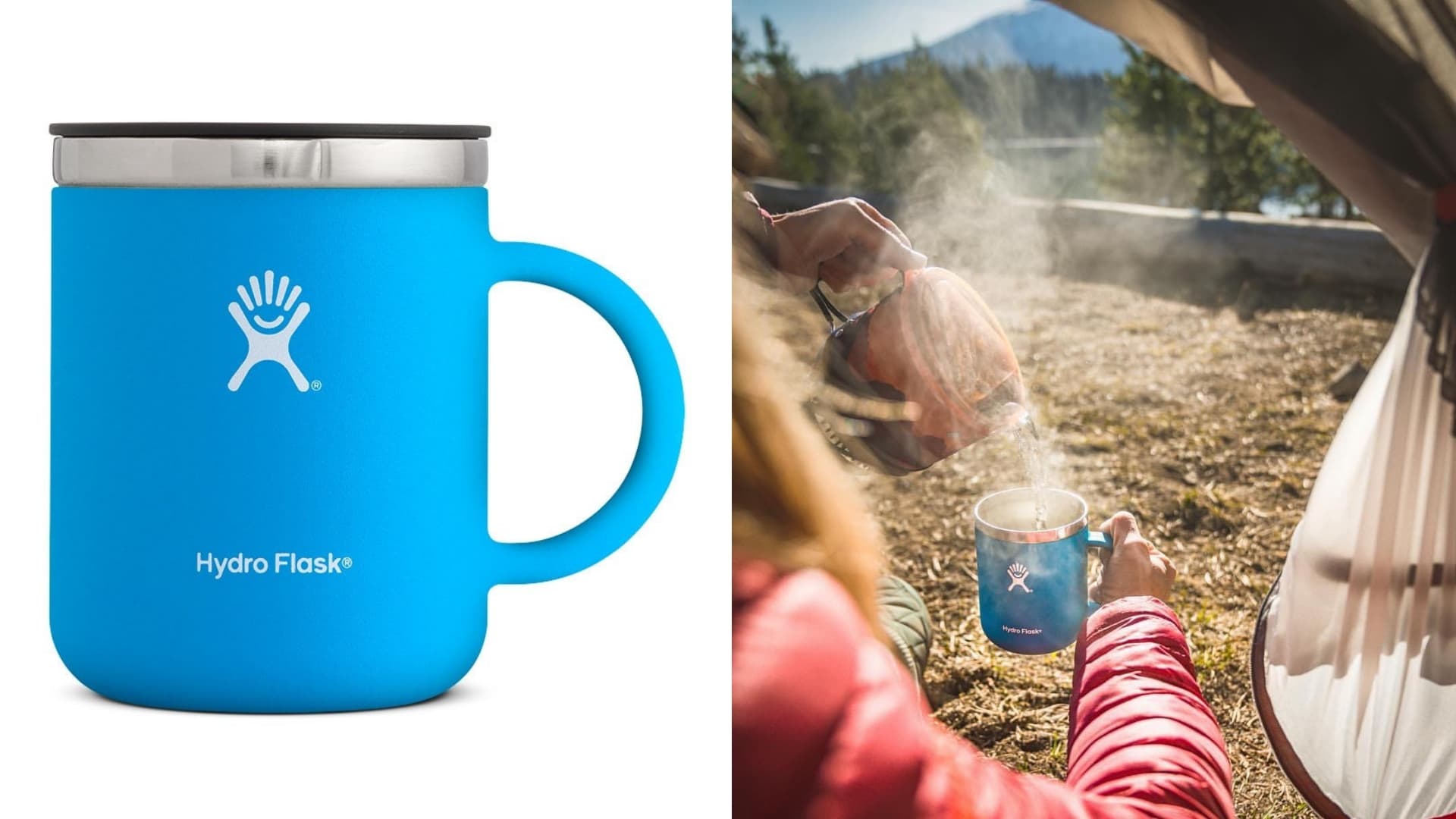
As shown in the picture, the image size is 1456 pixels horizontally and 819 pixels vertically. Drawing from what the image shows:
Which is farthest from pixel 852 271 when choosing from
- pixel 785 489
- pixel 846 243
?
pixel 785 489

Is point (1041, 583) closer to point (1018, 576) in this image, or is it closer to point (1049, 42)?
point (1018, 576)

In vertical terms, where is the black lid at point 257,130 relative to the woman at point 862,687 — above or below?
above

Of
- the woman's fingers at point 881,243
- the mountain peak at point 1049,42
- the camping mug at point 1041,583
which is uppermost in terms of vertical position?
the mountain peak at point 1049,42

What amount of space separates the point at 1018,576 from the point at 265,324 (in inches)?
19.4

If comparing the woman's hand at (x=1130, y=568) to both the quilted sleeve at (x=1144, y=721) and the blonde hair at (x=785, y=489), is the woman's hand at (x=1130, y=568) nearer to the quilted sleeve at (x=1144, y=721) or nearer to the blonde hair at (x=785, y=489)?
the quilted sleeve at (x=1144, y=721)

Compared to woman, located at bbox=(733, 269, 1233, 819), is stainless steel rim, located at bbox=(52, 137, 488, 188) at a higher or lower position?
higher

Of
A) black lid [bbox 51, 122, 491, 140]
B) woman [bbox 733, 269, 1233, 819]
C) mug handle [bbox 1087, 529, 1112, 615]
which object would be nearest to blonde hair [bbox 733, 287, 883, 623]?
woman [bbox 733, 269, 1233, 819]

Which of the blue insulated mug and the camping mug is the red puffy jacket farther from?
the blue insulated mug

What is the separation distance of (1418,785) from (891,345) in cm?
42

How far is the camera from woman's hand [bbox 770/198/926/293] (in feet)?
3.54

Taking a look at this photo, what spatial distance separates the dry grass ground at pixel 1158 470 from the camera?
1.06 meters

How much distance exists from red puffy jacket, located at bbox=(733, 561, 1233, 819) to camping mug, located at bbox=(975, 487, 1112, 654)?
0.06 ft

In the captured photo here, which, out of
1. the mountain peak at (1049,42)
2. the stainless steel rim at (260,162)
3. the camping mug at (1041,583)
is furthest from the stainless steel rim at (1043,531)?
the stainless steel rim at (260,162)

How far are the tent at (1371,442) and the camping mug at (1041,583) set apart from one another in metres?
0.11
